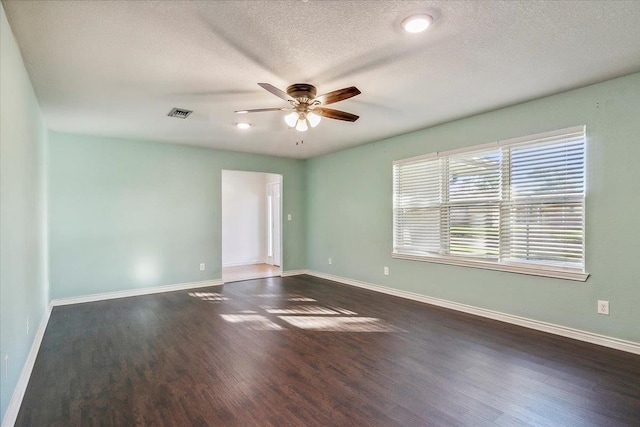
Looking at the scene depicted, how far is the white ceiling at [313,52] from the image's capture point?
6.57 feet

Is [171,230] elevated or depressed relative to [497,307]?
elevated

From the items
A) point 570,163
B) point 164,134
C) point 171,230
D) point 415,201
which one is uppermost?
point 164,134

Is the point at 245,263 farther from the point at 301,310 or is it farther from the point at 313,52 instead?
the point at 313,52

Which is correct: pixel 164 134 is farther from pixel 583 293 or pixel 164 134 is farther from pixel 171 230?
pixel 583 293

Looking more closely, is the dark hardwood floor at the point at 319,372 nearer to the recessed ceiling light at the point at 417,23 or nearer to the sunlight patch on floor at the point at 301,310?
the sunlight patch on floor at the point at 301,310

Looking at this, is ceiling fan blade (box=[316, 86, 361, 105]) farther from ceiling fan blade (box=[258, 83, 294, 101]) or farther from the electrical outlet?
the electrical outlet

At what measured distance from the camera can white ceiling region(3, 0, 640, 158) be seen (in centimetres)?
200

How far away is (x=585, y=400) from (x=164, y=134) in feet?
18.4

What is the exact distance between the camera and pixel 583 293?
3.20 m

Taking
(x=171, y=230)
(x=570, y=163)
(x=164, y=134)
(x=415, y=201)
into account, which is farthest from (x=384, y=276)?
(x=164, y=134)

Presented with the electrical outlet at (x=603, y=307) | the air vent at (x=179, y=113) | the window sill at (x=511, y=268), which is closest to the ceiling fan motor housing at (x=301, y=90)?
the air vent at (x=179, y=113)

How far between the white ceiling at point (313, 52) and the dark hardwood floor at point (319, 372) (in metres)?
2.54

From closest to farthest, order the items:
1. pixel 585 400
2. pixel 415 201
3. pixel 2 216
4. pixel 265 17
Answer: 1. pixel 2 216
2. pixel 265 17
3. pixel 585 400
4. pixel 415 201

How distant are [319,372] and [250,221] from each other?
638cm
